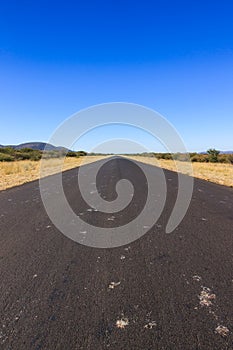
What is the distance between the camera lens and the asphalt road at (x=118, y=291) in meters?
2.43

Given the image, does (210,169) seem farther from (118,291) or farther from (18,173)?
(118,291)

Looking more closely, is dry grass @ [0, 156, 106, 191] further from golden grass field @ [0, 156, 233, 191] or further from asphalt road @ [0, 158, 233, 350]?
asphalt road @ [0, 158, 233, 350]

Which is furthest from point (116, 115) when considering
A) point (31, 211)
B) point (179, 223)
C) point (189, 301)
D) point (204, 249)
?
point (189, 301)

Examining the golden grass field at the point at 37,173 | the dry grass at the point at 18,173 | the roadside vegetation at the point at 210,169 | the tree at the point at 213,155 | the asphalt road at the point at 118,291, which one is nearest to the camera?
the asphalt road at the point at 118,291

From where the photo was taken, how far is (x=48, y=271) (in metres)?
3.76

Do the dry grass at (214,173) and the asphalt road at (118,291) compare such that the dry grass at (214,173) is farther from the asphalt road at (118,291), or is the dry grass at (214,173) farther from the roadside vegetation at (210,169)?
the asphalt road at (118,291)

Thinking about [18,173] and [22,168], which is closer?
[18,173]

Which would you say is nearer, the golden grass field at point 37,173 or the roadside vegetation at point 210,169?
the golden grass field at point 37,173

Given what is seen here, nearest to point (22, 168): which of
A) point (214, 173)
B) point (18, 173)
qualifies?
point (18, 173)

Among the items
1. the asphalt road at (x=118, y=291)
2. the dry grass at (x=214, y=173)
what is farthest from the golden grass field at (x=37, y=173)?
the asphalt road at (x=118, y=291)

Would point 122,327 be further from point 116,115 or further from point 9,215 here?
point 116,115

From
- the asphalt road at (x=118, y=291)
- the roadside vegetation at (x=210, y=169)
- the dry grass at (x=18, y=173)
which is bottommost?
the roadside vegetation at (x=210, y=169)

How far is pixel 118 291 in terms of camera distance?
10.5 ft

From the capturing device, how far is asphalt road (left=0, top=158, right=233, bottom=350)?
2432 millimetres
